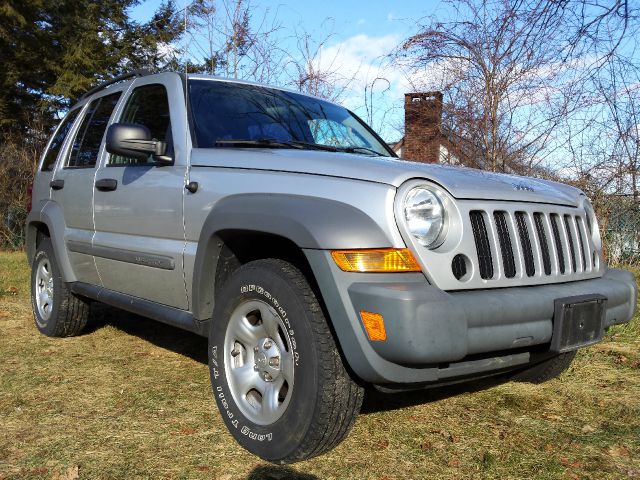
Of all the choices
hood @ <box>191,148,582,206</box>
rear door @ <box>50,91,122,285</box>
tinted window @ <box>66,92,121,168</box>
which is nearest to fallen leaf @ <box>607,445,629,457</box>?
hood @ <box>191,148,582,206</box>

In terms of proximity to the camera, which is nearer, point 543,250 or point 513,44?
point 543,250

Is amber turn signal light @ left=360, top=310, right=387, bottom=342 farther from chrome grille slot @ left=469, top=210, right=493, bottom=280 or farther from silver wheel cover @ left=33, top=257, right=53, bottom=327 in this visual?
silver wheel cover @ left=33, top=257, right=53, bottom=327

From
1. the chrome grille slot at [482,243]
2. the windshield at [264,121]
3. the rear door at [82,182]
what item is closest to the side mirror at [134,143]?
the windshield at [264,121]

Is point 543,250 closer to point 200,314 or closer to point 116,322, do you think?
point 200,314

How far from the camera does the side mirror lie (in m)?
3.31

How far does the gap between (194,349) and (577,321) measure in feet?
9.87

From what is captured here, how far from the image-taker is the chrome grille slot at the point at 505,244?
2639 millimetres

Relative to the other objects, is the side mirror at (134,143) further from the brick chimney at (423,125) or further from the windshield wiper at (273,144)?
the brick chimney at (423,125)

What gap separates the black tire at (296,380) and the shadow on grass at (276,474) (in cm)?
4

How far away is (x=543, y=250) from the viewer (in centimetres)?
284

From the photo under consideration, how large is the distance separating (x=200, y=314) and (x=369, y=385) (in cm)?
105

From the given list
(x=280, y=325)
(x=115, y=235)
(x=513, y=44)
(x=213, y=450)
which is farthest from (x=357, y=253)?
(x=513, y=44)

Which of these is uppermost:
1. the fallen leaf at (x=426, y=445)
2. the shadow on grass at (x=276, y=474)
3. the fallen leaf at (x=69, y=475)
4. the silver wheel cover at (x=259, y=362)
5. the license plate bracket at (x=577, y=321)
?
the license plate bracket at (x=577, y=321)

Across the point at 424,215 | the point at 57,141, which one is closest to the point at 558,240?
the point at 424,215
